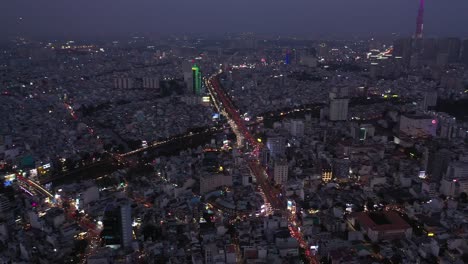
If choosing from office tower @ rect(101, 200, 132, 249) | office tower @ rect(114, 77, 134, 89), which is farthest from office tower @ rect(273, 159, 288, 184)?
office tower @ rect(114, 77, 134, 89)

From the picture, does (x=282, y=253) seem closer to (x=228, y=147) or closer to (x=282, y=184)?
(x=282, y=184)

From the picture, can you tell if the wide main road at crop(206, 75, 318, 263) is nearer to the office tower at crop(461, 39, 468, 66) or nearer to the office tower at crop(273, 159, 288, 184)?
the office tower at crop(273, 159, 288, 184)

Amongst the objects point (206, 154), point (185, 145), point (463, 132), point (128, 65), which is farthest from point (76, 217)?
point (128, 65)

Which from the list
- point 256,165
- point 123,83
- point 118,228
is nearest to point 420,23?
point 123,83

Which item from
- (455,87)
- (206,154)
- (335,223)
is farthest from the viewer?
(455,87)

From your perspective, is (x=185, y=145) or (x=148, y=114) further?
(x=148, y=114)

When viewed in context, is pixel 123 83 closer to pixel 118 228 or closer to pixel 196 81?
pixel 196 81

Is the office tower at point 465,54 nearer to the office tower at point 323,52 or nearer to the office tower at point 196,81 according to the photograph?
the office tower at point 323,52
